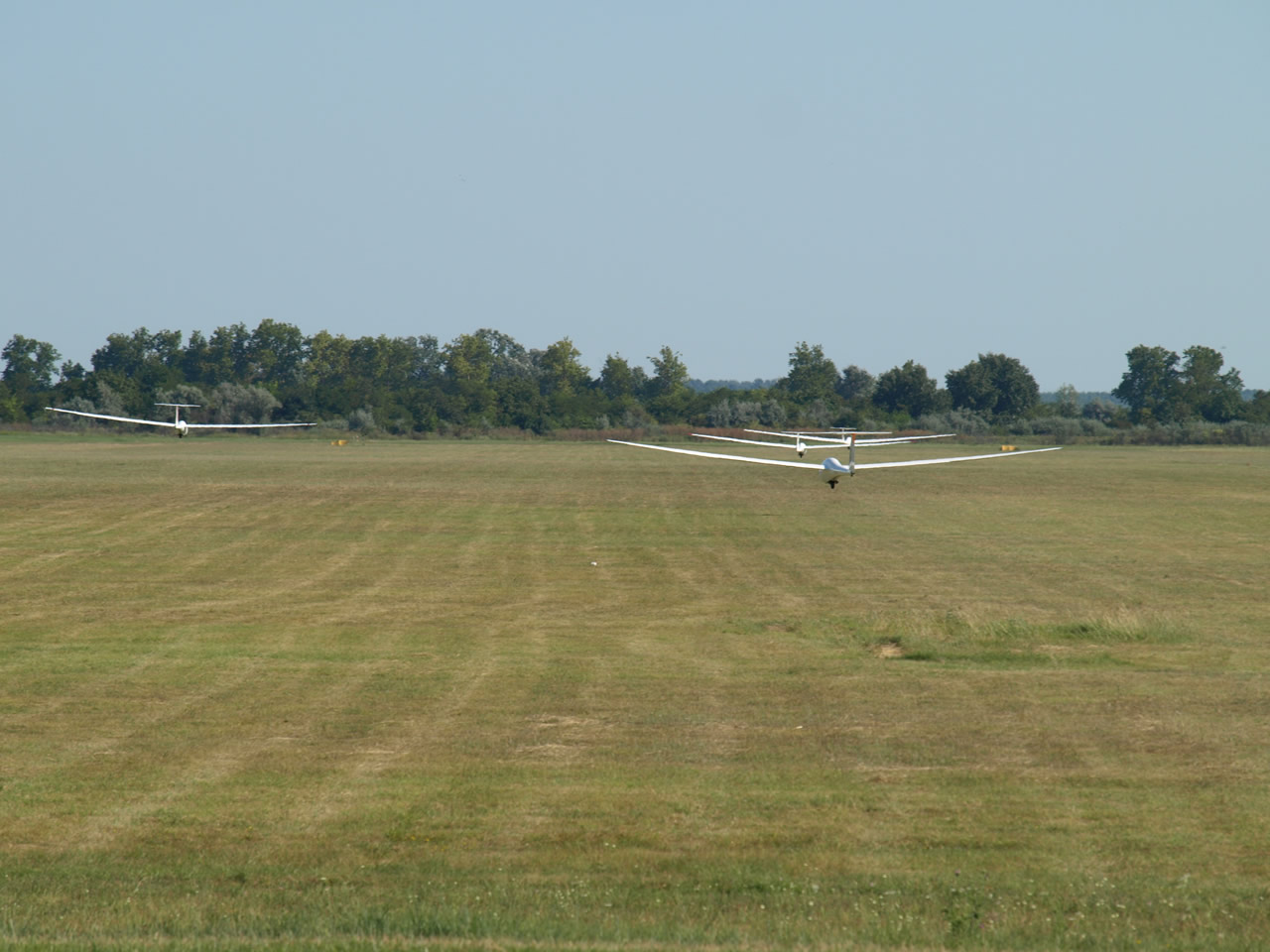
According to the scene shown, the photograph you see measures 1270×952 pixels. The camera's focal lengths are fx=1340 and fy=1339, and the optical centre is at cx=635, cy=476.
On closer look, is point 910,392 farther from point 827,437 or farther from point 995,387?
point 827,437

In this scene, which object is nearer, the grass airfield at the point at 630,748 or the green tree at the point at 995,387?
the grass airfield at the point at 630,748

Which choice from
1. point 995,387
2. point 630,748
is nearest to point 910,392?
point 995,387

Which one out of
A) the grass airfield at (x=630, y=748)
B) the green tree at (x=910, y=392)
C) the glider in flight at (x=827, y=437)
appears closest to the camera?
the grass airfield at (x=630, y=748)

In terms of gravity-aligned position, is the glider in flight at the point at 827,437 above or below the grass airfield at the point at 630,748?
above

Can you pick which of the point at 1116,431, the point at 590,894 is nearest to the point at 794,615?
the point at 590,894

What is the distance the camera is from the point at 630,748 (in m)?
16.6

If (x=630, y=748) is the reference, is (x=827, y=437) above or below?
above

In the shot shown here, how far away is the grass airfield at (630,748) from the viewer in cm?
1073

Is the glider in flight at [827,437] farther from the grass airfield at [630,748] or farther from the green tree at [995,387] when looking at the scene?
the green tree at [995,387]

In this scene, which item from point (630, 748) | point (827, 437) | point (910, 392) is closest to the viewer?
point (630, 748)

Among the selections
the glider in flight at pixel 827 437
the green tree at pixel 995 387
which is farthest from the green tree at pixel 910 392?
the glider in flight at pixel 827 437

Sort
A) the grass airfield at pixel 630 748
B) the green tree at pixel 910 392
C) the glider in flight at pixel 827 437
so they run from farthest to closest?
the green tree at pixel 910 392 < the glider in flight at pixel 827 437 < the grass airfield at pixel 630 748

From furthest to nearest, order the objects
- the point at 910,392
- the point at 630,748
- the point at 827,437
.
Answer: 1. the point at 910,392
2. the point at 827,437
3. the point at 630,748

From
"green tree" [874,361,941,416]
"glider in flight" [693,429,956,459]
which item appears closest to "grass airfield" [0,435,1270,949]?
"glider in flight" [693,429,956,459]
